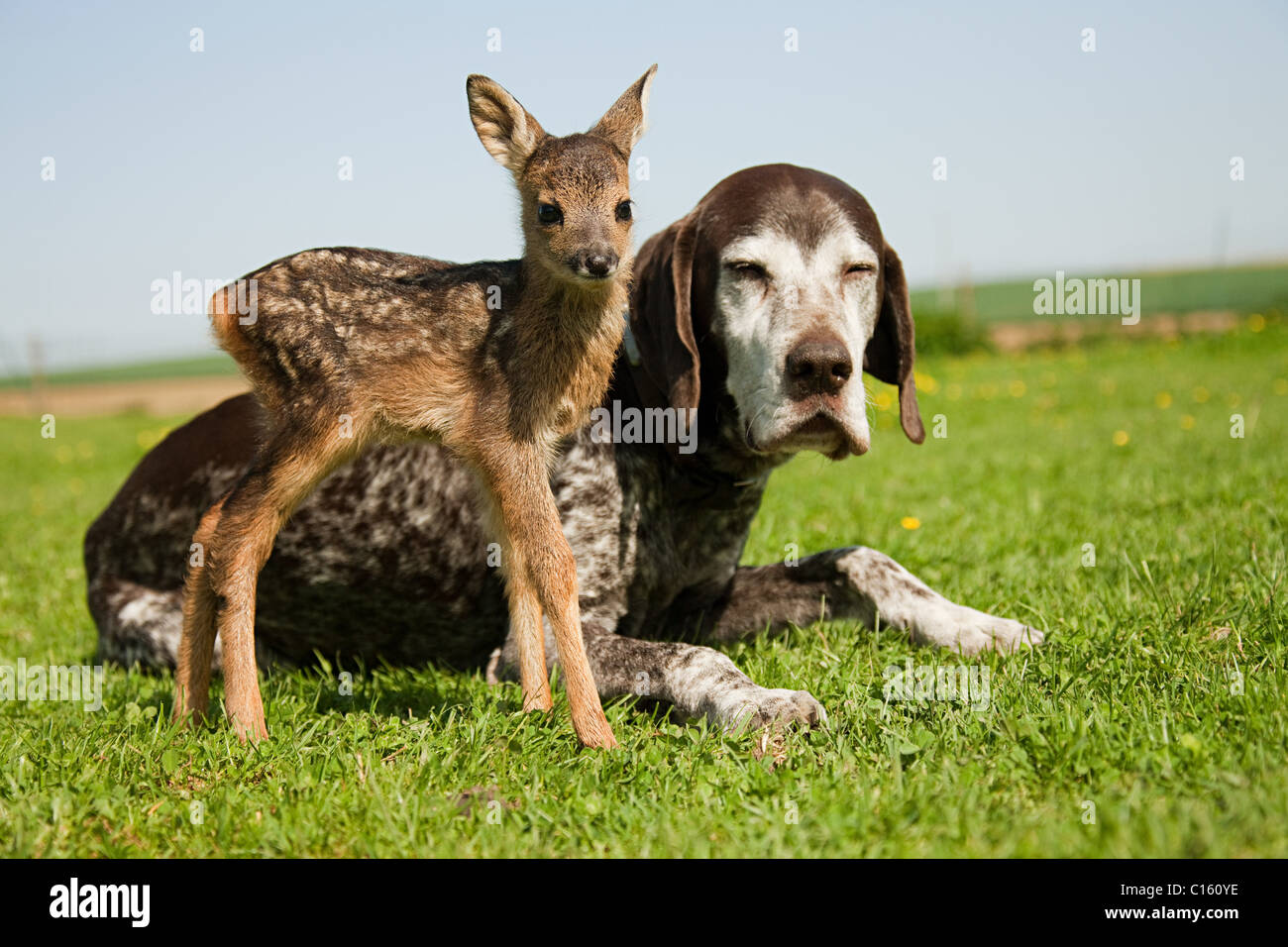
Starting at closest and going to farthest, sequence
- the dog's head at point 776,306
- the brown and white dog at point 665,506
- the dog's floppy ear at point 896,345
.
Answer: the dog's head at point 776,306 → the brown and white dog at point 665,506 → the dog's floppy ear at point 896,345

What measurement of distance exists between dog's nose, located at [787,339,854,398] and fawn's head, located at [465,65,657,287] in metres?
0.72

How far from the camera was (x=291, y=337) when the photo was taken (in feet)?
11.8

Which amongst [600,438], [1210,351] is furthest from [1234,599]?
[1210,351]

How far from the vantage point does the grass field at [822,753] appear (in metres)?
2.75

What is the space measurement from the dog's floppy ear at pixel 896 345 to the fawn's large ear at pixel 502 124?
1.74 metres

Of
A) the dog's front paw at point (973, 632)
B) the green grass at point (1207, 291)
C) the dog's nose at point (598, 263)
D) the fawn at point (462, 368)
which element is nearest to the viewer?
the dog's nose at point (598, 263)

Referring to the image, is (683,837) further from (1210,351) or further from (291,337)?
(1210,351)

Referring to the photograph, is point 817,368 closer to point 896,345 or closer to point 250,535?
point 896,345

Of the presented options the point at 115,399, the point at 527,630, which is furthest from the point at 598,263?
→ the point at 115,399

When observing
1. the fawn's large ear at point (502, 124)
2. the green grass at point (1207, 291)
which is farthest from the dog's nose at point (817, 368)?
the green grass at point (1207, 291)

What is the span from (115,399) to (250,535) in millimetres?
36503

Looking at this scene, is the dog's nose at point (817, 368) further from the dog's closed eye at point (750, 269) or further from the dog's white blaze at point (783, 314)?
the dog's closed eye at point (750, 269)

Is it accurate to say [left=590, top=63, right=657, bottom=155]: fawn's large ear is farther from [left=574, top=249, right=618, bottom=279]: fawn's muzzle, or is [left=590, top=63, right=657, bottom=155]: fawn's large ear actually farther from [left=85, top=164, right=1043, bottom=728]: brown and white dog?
[left=85, top=164, right=1043, bottom=728]: brown and white dog
